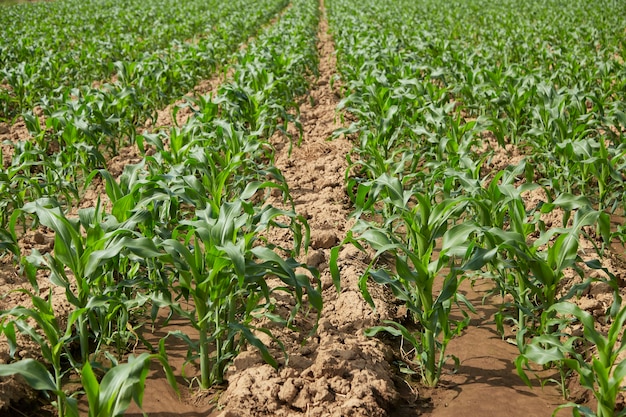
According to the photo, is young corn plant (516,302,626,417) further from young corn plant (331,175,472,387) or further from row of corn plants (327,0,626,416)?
young corn plant (331,175,472,387)

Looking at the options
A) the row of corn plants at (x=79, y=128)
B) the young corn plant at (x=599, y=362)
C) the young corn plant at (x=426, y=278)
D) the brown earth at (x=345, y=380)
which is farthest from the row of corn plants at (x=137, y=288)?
the row of corn plants at (x=79, y=128)

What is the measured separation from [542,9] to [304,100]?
1396 cm

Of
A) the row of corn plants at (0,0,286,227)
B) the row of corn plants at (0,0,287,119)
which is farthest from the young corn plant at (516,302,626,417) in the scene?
the row of corn plants at (0,0,287,119)

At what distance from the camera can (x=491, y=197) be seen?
3.47m

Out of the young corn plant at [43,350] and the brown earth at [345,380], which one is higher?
the young corn plant at [43,350]

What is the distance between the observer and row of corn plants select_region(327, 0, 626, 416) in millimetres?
2793

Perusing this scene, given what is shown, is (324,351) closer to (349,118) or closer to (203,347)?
(203,347)

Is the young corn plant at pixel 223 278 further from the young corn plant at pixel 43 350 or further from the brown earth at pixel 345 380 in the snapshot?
the young corn plant at pixel 43 350

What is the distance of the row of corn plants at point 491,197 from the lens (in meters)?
2.79

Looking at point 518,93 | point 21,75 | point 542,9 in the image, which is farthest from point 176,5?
point 518,93

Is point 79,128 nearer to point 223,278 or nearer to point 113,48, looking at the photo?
point 223,278

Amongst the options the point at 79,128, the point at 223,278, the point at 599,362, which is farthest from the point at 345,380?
the point at 79,128

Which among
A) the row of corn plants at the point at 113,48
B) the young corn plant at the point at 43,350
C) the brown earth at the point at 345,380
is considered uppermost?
the young corn plant at the point at 43,350

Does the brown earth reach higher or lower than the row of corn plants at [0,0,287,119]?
lower
